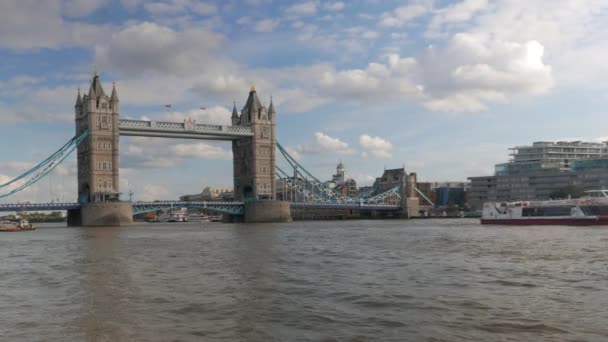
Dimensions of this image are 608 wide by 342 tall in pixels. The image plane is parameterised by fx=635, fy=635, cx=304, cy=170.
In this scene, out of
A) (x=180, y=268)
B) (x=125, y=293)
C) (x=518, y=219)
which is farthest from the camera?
(x=518, y=219)

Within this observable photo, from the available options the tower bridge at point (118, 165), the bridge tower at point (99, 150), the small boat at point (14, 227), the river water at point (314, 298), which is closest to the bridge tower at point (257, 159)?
the tower bridge at point (118, 165)

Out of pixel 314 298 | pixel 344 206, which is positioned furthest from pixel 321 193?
pixel 314 298

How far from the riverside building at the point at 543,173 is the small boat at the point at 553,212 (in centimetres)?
5524

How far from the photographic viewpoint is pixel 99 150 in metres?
89.6

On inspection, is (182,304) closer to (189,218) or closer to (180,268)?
(180,268)

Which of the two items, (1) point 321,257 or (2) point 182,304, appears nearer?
(2) point 182,304

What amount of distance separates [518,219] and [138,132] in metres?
55.0

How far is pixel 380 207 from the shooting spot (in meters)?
123

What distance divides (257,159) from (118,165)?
23.4 m

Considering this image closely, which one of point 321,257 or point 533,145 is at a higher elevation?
point 533,145

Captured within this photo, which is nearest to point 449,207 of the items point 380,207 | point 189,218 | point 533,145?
point 533,145

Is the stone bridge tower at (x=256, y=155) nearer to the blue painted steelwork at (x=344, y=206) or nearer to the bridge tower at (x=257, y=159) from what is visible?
the bridge tower at (x=257, y=159)

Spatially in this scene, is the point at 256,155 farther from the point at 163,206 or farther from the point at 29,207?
the point at 29,207

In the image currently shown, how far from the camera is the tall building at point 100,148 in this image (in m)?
88.4
